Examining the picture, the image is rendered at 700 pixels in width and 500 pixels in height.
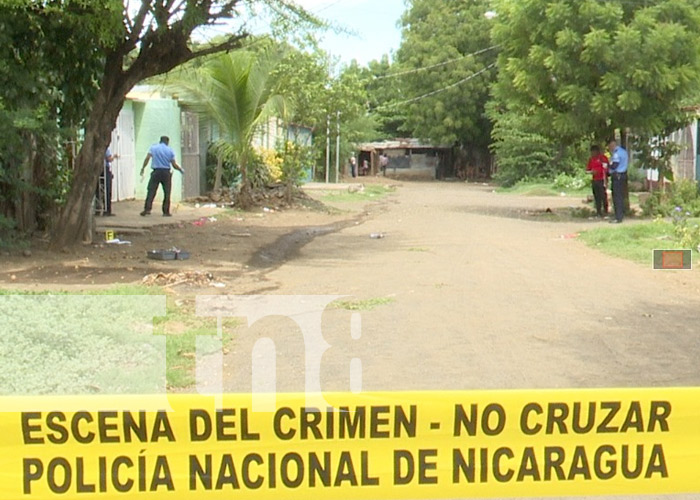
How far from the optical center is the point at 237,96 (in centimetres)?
2161

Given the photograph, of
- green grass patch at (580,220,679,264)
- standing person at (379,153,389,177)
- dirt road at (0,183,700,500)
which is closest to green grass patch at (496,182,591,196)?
dirt road at (0,183,700,500)

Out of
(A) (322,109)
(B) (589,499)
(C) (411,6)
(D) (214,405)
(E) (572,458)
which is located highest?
(C) (411,6)

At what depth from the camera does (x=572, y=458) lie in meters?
3.82

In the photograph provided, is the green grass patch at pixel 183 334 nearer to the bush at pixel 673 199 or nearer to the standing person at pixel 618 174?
the standing person at pixel 618 174

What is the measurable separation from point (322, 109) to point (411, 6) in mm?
34106

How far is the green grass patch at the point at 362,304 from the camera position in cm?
928

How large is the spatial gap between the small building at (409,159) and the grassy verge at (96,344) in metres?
55.0

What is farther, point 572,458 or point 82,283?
point 82,283

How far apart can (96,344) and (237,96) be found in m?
15.0

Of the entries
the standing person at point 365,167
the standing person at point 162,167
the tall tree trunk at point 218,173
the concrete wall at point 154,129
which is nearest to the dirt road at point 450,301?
the standing person at point 162,167

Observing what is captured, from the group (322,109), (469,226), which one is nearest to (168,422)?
(469,226)

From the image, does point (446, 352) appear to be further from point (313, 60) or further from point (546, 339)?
point (313, 60)

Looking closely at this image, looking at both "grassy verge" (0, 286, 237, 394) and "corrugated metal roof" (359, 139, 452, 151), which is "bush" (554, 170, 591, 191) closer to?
"corrugated metal roof" (359, 139, 452, 151)

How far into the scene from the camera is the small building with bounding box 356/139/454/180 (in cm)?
6469
